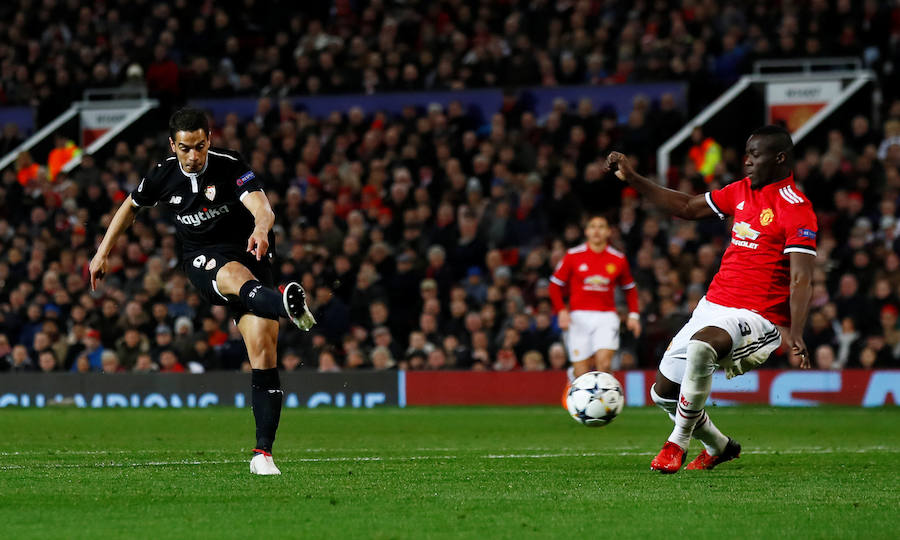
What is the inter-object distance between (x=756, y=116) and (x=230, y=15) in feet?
34.9

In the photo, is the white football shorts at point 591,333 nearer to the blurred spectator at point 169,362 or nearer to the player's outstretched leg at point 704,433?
the player's outstretched leg at point 704,433

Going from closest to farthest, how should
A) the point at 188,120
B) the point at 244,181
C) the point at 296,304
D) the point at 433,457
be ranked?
the point at 296,304 → the point at 188,120 → the point at 244,181 → the point at 433,457

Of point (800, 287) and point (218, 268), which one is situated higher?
point (218, 268)

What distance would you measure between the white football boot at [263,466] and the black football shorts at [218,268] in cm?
87

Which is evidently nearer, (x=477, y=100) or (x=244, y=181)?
(x=244, y=181)

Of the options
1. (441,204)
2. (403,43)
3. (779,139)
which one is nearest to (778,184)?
(779,139)

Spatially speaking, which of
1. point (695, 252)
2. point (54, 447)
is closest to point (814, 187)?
point (695, 252)

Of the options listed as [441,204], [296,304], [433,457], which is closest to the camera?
[296,304]

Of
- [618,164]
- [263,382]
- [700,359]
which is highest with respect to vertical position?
[618,164]

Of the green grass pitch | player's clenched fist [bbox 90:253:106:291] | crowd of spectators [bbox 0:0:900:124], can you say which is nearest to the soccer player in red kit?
the green grass pitch

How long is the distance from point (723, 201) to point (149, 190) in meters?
3.44

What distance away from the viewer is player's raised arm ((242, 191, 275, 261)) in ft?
26.0

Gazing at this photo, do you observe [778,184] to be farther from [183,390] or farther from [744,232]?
[183,390]

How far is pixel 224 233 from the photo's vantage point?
8.79m
